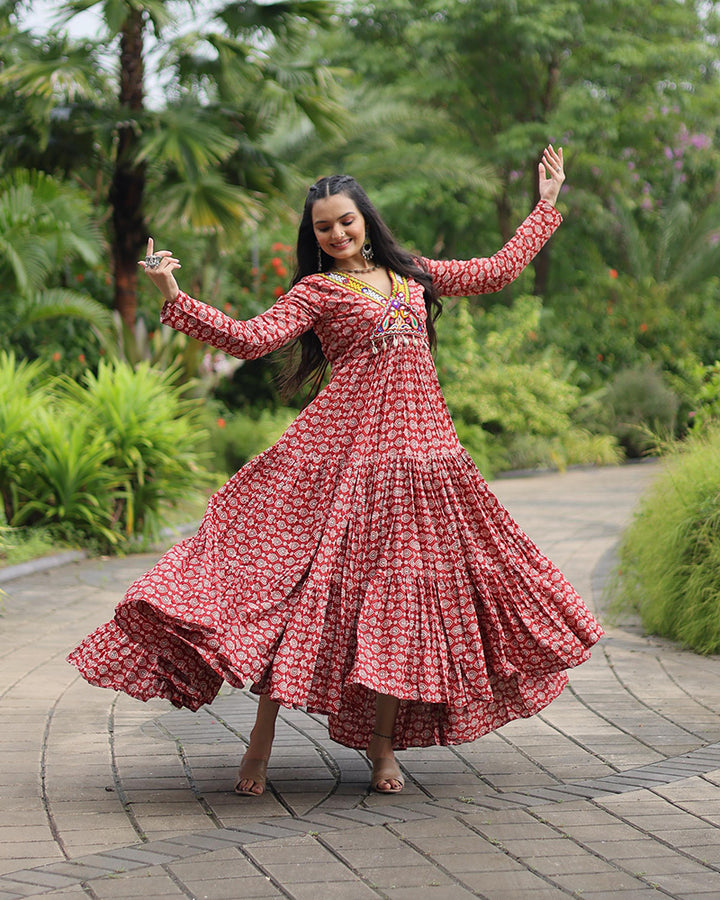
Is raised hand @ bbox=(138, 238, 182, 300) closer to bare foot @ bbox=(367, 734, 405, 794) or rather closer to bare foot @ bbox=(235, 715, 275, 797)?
bare foot @ bbox=(235, 715, 275, 797)

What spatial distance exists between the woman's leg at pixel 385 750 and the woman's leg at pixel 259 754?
32 cm

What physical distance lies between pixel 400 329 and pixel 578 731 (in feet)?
5.64

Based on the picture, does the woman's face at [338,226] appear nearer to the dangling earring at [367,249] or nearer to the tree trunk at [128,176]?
the dangling earring at [367,249]

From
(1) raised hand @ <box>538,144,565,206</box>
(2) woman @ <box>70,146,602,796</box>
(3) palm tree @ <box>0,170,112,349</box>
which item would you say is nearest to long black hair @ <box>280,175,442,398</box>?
(2) woman @ <box>70,146,602,796</box>

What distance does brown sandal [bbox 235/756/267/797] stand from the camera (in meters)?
3.71

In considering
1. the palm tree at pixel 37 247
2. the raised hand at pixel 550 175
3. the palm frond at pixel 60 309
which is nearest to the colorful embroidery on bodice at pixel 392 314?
the raised hand at pixel 550 175

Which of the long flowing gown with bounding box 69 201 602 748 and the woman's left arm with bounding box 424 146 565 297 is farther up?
the woman's left arm with bounding box 424 146 565 297

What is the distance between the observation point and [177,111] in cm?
1341

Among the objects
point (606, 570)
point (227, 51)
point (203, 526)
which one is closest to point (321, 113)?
point (227, 51)

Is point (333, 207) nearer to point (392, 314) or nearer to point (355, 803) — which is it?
point (392, 314)

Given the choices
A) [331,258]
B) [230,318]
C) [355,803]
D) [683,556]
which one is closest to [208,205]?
[683,556]

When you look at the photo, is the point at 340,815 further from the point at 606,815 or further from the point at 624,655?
the point at 624,655

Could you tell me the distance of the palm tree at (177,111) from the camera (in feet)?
42.4

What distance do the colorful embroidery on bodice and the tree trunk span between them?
10065mm
